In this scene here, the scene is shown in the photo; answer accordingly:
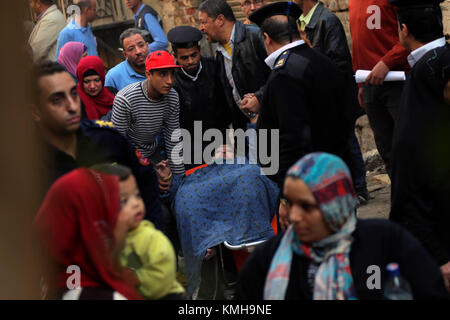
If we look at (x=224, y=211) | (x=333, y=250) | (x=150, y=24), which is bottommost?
(x=224, y=211)

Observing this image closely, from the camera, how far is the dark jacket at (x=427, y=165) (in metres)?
3.38

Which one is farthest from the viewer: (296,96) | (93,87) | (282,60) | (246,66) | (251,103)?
(93,87)

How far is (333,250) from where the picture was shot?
261 cm

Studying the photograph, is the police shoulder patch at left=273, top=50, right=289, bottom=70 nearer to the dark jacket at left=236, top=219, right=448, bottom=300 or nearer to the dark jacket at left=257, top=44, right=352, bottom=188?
the dark jacket at left=257, top=44, right=352, bottom=188

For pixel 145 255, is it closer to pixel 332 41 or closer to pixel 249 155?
pixel 249 155

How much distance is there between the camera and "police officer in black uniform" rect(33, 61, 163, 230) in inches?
120

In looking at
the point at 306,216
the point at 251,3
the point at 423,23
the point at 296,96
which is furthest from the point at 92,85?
the point at 306,216

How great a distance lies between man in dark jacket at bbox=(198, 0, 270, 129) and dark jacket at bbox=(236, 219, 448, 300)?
2.51 metres

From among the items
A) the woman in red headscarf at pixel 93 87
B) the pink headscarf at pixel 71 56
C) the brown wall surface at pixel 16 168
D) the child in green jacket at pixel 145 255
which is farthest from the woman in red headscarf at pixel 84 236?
the pink headscarf at pixel 71 56

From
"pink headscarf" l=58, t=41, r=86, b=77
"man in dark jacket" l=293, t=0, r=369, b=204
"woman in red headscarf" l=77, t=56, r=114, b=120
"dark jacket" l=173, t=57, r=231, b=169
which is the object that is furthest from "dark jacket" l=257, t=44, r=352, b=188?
"pink headscarf" l=58, t=41, r=86, b=77

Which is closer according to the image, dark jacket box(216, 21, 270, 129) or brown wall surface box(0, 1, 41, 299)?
brown wall surface box(0, 1, 41, 299)

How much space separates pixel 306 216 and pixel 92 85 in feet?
10.7

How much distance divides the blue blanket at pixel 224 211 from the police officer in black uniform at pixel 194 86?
0.70 m

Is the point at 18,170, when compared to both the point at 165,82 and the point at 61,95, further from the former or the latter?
the point at 165,82
